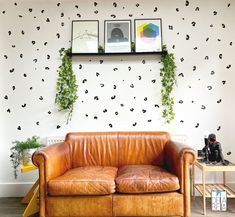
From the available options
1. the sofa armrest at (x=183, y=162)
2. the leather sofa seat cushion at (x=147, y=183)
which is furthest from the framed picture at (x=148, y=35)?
the leather sofa seat cushion at (x=147, y=183)

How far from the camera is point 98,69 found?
3.39m

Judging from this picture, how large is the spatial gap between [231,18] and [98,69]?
184 centimetres

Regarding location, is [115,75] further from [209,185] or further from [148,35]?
[209,185]

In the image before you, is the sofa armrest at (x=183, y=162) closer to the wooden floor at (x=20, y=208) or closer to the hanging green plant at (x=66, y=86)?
the wooden floor at (x=20, y=208)

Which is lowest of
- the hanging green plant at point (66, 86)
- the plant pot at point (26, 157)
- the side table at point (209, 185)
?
the side table at point (209, 185)

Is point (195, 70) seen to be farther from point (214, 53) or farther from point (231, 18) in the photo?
point (231, 18)

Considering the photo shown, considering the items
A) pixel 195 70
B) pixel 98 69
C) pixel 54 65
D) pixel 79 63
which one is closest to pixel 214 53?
pixel 195 70

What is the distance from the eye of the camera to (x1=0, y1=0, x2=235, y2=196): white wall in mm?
3344

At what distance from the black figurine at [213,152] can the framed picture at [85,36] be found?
178 centimetres

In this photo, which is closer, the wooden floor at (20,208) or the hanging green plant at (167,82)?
the wooden floor at (20,208)

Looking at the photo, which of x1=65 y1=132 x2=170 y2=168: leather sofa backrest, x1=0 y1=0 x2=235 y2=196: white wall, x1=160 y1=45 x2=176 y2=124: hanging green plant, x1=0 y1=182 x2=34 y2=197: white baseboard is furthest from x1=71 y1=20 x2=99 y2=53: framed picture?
x1=0 y1=182 x2=34 y2=197: white baseboard

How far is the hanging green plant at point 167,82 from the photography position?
3312mm

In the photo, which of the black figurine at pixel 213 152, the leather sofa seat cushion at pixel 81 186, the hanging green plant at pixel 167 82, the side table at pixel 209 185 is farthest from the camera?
the hanging green plant at pixel 167 82

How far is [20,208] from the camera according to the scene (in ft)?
9.53
